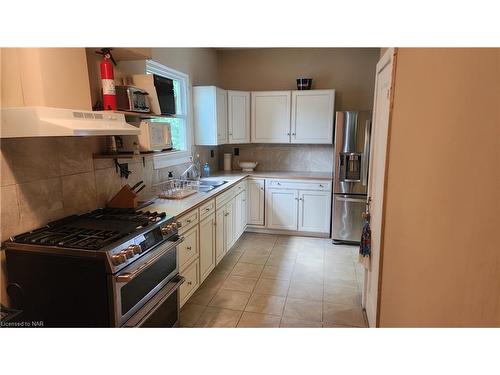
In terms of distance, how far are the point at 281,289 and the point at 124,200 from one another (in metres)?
1.72

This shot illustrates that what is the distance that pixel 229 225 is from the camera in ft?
12.2

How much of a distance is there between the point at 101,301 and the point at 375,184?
199cm

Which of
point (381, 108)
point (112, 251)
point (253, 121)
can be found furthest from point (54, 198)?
point (253, 121)

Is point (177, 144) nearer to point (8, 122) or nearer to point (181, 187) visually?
point (181, 187)

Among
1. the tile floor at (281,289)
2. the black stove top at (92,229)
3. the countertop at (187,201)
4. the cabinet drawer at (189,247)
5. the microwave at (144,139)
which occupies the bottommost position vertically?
the tile floor at (281,289)

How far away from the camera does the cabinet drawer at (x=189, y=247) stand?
246cm

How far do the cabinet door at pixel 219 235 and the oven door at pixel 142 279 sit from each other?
1.00m

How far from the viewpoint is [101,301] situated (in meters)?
1.58

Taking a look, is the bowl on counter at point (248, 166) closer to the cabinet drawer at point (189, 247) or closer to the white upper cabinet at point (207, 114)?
the white upper cabinet at point (207, 114)

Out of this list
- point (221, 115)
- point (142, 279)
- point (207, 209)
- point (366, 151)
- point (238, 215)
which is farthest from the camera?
point (221, 115)

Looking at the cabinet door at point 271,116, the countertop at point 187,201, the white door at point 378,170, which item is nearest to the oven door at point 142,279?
the countertop at point 187,201

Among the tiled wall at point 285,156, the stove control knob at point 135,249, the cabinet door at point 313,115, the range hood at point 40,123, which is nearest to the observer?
the range hood at point 40,123

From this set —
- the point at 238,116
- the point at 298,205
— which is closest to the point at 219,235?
the point at 298,205

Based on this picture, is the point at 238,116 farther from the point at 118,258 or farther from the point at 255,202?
the point at 118,258
